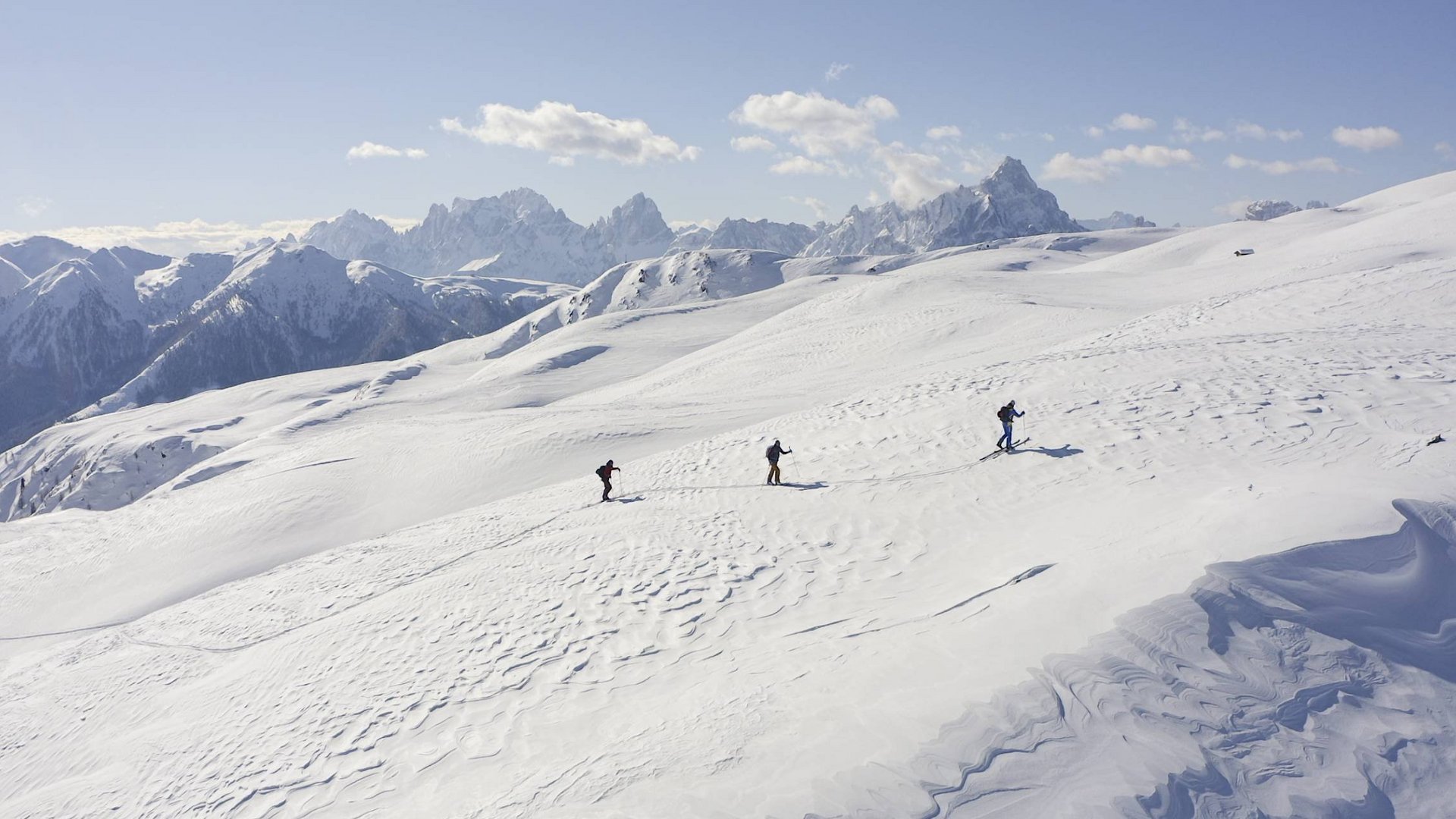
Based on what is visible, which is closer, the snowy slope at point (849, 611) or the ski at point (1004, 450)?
the snowy slope at point (849, 611)

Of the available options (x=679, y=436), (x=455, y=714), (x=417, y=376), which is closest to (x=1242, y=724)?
(x=455, y=714)

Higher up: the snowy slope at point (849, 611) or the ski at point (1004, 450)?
the ski at point (1004, 450)

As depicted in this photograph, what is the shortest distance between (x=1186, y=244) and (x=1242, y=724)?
3820 inches

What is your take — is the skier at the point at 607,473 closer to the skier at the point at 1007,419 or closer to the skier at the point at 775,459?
the skier at the point at 775,459

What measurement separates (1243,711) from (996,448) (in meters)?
11.1

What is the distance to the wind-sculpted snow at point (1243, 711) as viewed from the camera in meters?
6.23

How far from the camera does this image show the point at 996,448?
17766 millimetres

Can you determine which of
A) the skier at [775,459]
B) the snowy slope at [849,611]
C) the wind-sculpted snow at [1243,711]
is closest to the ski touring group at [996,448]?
the skier at [775,459]

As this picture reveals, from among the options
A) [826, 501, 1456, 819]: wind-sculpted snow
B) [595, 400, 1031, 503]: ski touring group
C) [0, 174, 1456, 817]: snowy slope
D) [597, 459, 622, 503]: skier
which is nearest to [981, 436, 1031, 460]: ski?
[595, 400, 1031, 503]: ski touring group

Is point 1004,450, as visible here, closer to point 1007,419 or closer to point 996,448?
point 996,448

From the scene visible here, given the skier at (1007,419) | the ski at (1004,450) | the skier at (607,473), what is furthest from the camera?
the skier at (607,473)

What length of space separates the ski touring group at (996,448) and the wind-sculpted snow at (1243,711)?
325 inches

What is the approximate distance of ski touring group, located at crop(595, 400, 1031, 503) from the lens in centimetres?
1702

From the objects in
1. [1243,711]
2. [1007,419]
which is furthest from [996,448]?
[1243,711]
